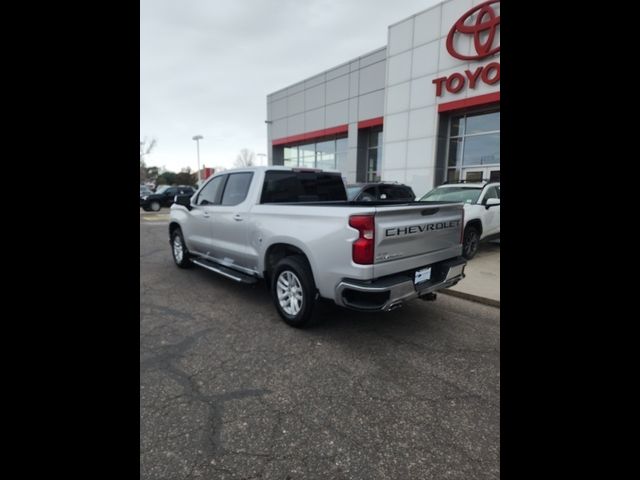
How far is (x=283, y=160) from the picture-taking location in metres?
26.6

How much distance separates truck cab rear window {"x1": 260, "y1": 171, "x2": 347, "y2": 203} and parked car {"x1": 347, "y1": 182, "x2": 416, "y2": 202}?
156 inches

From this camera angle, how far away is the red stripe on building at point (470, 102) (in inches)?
497

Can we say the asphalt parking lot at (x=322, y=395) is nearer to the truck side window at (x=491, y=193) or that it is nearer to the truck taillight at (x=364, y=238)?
the truck taillight at (x=364, y=238)

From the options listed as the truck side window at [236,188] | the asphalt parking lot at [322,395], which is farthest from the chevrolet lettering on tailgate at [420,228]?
the truck side window at [236,188]

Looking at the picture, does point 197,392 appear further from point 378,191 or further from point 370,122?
point 370,122

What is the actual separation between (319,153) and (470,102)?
1151 cm

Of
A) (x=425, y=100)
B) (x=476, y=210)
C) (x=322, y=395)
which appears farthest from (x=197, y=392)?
(x=425, y=100)

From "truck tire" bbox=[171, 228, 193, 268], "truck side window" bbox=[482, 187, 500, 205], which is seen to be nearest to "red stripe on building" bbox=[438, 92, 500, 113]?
"truck side window" bbox=[482, 187, 500, 205]

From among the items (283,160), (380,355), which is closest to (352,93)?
(283,160)

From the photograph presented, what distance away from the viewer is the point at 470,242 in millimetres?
7902

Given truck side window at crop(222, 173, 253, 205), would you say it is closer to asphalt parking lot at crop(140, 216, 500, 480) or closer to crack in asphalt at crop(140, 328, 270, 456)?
asphalt parking lot at crop(140, 216, 500, 480)

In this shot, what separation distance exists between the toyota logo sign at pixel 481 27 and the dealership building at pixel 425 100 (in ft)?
0.10

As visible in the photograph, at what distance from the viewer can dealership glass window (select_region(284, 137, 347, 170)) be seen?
2166 centimetres
